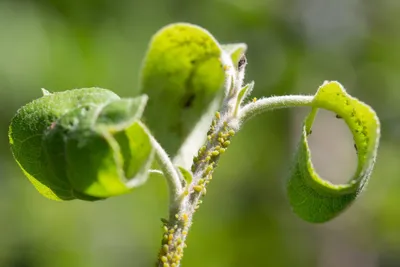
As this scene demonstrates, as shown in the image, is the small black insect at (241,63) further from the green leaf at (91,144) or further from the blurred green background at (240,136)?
the blurred green background at (240,136)

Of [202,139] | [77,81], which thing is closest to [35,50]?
[77,81]

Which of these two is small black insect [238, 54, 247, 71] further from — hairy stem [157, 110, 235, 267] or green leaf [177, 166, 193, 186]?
green leaf [177, 166, 193, 186]

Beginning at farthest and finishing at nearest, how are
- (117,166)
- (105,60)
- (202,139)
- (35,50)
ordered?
(105,60)
(35,50)
(202,139)
(117,166)

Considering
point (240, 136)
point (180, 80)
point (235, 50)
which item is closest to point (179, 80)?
point (180, 80)

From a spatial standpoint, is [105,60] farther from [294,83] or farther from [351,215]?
[351,215]

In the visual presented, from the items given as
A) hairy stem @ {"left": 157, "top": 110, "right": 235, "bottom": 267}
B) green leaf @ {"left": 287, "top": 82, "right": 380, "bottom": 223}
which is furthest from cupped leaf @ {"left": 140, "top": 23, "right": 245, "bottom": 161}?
green leaf @ {"left": 287, "top": 82, "right": 380, "bottom": 223}

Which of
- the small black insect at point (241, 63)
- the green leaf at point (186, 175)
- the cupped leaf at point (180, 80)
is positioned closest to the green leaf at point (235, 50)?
the cupped leaf at point (180, 80)
